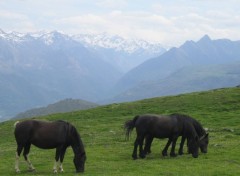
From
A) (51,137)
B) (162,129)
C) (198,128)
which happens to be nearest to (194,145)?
(198,128)

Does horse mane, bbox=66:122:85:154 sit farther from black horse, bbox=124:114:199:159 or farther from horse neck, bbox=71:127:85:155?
black horse, bbox=124:114:199:159

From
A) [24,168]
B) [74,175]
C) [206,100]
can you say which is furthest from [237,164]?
[206,100]

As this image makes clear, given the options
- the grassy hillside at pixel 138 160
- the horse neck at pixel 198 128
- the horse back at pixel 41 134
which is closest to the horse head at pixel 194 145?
the grassy hillside at pixel 138 160

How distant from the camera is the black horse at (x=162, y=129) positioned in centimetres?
2773

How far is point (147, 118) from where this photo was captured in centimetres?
2788

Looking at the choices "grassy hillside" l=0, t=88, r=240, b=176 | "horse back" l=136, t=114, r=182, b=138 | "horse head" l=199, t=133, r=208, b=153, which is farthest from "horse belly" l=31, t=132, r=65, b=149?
"horse head" l=199, t=133, r=208, b=153

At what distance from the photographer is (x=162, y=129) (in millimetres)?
27906

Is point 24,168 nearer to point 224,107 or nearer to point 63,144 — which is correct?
point 63,144

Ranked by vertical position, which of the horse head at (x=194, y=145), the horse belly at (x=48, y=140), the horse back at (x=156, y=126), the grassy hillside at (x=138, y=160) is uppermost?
the horse back at (x=156, y=126)

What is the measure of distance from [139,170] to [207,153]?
7.70 m

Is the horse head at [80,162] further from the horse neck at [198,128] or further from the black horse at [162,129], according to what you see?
the horse neck at [198,128]

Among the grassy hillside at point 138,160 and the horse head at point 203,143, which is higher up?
the horse head at point 203,143

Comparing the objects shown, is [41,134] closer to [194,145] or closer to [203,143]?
[194,145]

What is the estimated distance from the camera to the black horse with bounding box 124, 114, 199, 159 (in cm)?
2773
